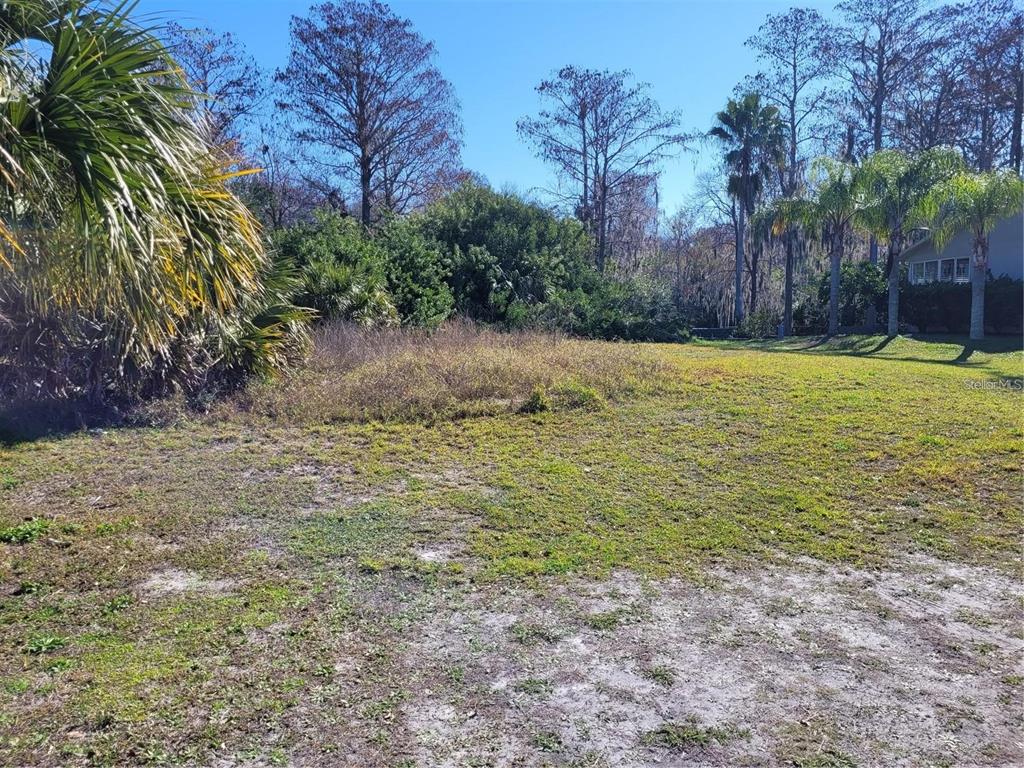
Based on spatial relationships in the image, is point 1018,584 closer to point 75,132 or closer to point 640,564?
point 640,564

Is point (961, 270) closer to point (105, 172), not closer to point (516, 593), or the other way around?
point (516, 593)

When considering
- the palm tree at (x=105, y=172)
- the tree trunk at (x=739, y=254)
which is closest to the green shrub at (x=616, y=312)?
the tree trunk at (x=739, y=254)

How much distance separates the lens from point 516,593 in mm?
3977

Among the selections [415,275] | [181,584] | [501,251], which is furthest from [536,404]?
[501,251]

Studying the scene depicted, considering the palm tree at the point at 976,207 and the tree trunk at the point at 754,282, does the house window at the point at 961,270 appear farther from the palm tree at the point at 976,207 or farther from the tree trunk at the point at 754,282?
the tree trunk at the point at 754,282

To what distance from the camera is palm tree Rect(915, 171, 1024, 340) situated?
17.6 meters

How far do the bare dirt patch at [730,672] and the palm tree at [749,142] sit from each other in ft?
101

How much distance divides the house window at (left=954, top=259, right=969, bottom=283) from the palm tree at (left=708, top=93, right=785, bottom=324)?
9.55 m

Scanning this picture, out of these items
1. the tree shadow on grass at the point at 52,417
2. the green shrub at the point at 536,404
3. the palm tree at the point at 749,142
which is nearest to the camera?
the tree shadow on grass at the point at 52,417

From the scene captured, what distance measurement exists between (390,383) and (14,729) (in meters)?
6.70

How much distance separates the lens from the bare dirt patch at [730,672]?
265 cm

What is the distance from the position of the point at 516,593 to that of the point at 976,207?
1925cm

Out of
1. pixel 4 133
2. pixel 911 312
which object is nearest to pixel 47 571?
pixel 4 133

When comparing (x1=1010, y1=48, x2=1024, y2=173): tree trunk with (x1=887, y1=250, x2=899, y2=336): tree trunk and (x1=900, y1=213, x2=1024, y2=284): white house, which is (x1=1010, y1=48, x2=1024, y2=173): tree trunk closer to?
(x1=900, y1=213, x2=1024, y2=284): white house
